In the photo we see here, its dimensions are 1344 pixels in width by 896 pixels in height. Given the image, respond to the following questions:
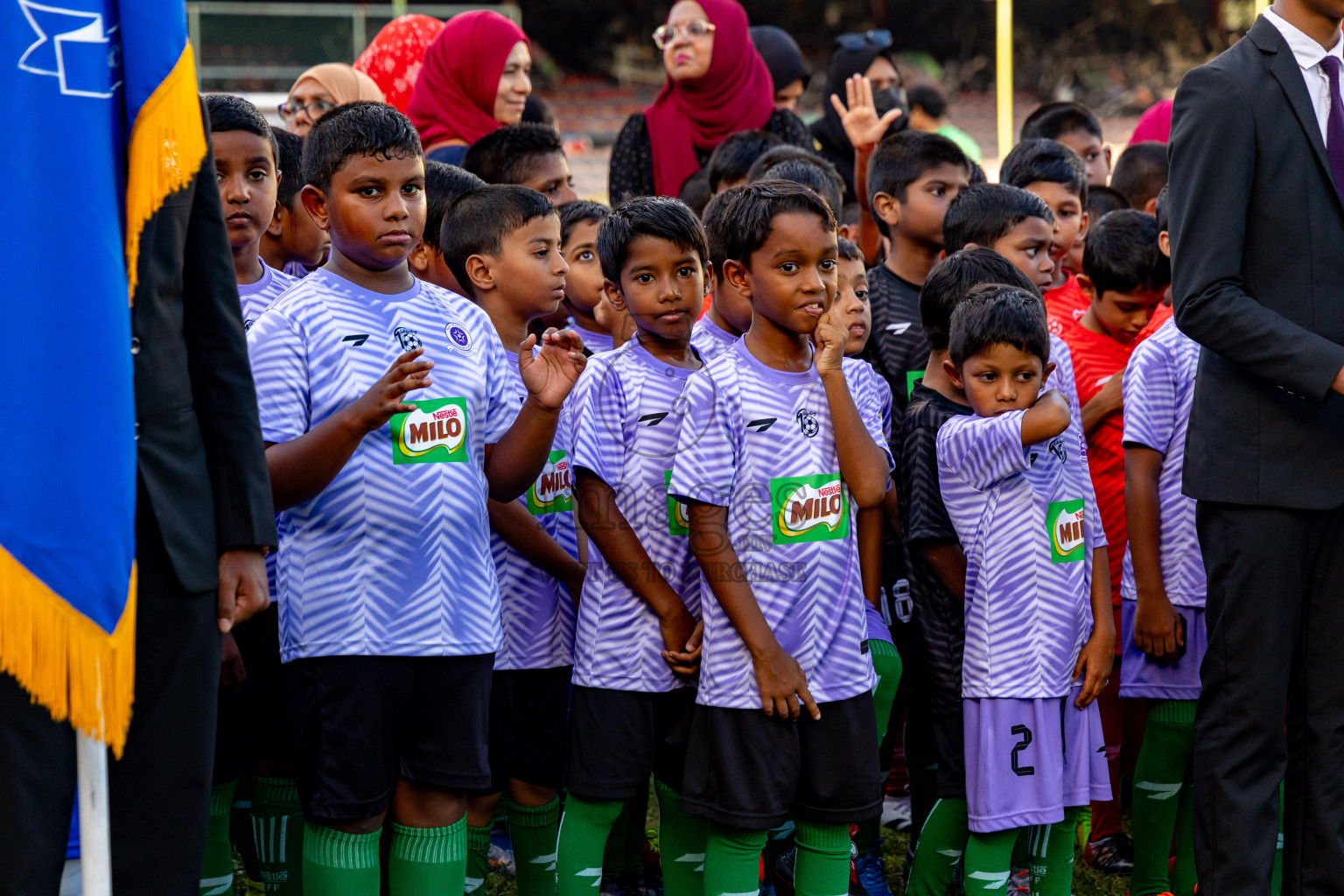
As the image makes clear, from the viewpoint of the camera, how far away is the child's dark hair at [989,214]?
3875 millimetres

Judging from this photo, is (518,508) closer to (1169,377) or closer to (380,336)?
(380,336)

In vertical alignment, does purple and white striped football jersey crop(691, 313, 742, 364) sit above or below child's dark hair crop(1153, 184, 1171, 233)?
below

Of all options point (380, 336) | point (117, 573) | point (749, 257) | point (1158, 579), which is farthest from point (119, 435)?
point (1158, 579)

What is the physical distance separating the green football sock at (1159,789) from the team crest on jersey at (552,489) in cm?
159

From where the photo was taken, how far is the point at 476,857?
3131 mm

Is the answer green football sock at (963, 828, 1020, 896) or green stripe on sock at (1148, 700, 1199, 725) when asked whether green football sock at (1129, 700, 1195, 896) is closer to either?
green stripe on sock at (1148, 700, 1199, 725)

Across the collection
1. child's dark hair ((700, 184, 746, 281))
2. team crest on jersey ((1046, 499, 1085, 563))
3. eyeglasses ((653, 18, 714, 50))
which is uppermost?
eyeglasses ((653, 18, 714, 50))

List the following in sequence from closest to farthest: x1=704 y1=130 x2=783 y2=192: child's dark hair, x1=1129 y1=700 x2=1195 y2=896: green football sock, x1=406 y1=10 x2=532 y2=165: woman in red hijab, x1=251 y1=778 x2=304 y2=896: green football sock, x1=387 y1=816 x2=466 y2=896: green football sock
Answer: x1=387 y1=816 x2=466 y2=896: green football sock → x1=251 y1=778 x2=304 y2=896: green football sock → x1=1129 y1=700 x2=1195 y2=896: green football sock → x1=704 y1=130 x2=783 y2=192: child's dark hair → x1=406 y1=10 x2=532 y2=165: woman in red hijab

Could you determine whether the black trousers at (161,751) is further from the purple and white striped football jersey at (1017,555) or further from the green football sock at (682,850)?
the purple and white striped football jersey at (1017,555)

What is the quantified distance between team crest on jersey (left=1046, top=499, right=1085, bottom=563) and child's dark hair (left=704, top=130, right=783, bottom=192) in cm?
214

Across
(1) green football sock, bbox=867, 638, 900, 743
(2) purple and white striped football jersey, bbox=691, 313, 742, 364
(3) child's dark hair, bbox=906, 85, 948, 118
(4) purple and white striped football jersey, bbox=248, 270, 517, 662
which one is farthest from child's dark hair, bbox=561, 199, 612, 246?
(3) child's dark hair, bbox=906, 85, 948, 118

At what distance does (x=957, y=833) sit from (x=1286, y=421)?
1168 millimetres

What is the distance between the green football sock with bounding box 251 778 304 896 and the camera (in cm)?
314

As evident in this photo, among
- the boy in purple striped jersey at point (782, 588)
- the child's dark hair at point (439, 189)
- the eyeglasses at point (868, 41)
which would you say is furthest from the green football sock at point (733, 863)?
the eyeglasses at point (868, 41)
